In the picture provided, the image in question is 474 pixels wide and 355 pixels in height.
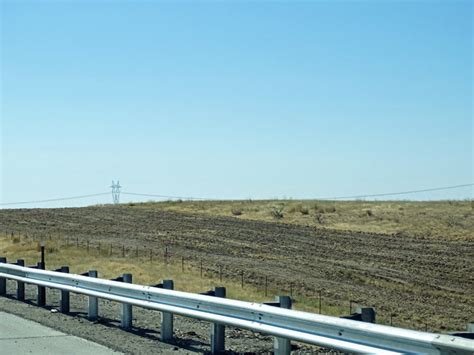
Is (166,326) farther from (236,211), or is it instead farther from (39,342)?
(236,211)

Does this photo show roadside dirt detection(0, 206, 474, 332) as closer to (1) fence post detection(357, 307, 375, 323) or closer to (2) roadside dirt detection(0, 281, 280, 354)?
(2) roadside dirt detection(0, 281, 280, 354)

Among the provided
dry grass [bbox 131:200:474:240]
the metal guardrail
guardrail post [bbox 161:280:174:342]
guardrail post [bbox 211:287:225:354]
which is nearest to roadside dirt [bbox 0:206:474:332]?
dry grass [bbox 131:200:474:240]

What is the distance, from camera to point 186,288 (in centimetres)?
2309

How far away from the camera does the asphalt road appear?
1129 cm

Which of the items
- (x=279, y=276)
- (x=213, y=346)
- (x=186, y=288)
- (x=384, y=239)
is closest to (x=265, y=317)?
(x=213, y=346)

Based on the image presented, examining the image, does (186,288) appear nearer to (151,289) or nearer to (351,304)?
(351,304)

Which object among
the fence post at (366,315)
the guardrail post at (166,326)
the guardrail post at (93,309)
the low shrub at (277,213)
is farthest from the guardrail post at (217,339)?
the low shrub at (277,213)

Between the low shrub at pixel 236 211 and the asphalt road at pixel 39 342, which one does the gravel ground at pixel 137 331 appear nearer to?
the asphalt road at pixel 39 342

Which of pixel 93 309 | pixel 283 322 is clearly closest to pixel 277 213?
pixel 93 309

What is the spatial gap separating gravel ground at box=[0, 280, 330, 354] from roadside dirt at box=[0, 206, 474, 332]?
7.99 meters

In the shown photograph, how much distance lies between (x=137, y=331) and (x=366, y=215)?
137 ft

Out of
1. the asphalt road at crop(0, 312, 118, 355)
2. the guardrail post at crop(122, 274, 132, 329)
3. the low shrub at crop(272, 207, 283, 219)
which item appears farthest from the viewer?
the low shrub at crop(272, 207, 283, 219)

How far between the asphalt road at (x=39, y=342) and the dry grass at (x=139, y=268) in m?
8.97

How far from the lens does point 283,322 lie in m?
9.55
